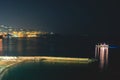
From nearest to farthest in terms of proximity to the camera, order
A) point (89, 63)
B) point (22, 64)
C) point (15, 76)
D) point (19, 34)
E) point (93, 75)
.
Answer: point (15, 76) → point (93, 75) → point (22, 64) → point (89, 63) → point (19, 34)

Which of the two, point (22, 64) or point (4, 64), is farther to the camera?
point (22, 64)

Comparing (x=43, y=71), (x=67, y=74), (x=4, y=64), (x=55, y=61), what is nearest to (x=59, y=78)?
(x=67, y=74)

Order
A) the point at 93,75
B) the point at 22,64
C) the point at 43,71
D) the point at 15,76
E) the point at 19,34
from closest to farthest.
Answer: the point at 15,76, the point at 93,75, the point at 43,71, the point at 22,64, the point at 19,34

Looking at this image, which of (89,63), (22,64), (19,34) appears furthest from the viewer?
(19,34)

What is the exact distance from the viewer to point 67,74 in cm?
2294

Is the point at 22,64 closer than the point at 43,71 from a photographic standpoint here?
No

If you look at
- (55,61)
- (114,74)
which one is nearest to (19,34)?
(55,61)

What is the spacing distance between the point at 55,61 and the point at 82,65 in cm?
293

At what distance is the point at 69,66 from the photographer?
26.1 m

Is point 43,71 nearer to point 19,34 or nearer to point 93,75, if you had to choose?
point 93,75

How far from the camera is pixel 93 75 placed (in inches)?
898

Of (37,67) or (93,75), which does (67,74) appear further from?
(37,67)

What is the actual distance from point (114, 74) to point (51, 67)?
17.5ft

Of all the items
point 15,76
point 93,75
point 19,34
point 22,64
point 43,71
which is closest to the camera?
point 15,76
